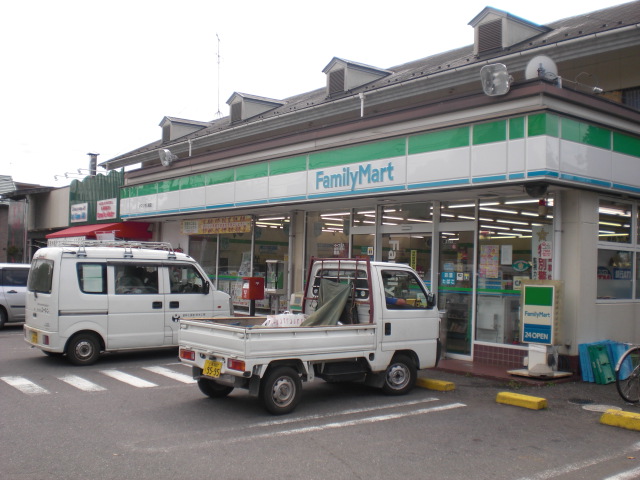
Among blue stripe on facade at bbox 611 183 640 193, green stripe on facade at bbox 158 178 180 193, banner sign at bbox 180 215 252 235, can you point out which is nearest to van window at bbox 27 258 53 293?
banner sign at bbox 180 215 252 235

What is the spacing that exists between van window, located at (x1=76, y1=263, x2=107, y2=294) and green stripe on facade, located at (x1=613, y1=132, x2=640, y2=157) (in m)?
9.32

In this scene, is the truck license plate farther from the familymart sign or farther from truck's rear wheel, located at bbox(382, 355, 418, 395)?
the familymart sign

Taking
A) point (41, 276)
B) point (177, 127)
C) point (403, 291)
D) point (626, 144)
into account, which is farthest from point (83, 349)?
point (177, 127)

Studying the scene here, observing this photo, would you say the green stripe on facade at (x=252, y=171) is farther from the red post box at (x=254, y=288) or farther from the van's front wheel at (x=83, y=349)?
the van's front wheel at (x=83, y=349)

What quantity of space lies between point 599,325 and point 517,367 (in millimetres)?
1585

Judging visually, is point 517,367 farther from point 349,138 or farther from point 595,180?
point 349,138

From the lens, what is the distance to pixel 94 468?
5.54 meters

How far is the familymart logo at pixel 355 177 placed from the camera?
12.0 meters

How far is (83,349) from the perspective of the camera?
1101 centimetres

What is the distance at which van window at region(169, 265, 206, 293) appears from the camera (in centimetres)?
1215

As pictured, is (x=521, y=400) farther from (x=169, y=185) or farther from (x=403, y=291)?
(x=169, y=185)

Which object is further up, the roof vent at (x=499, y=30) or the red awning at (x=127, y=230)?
the roof vent at (x=499, y=30)

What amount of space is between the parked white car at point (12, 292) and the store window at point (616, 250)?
14061mm

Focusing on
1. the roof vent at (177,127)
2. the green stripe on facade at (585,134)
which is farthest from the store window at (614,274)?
the roof vent at (177,127)
